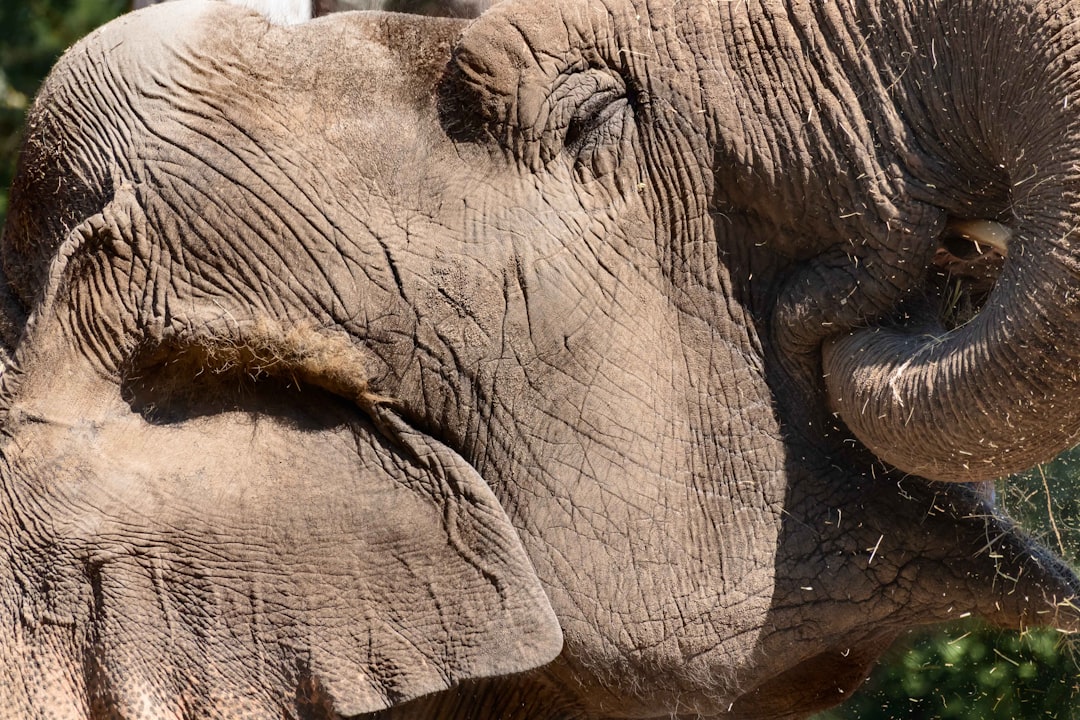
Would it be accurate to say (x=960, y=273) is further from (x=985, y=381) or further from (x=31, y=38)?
(x=31, y=38)

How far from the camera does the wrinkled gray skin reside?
192cm

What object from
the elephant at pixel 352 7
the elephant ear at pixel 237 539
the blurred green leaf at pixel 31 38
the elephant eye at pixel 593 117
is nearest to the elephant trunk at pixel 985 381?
the elephant eye at pixel 593 117

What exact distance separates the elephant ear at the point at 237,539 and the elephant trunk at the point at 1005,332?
54 centimetres

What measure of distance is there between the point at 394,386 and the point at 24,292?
1.95 feet

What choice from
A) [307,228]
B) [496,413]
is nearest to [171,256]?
[307,228]

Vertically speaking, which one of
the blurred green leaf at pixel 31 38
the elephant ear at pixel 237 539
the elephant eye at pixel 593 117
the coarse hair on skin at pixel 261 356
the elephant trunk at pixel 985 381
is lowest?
the blurred green leaf at pixel 31 38

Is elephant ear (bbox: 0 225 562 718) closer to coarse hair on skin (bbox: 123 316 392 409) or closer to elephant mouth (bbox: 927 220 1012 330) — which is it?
coarse hair on skin (bbox: 123 316 392 409)

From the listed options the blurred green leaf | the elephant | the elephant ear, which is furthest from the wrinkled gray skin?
the blurred green leaf

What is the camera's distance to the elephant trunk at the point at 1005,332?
1.59 meters

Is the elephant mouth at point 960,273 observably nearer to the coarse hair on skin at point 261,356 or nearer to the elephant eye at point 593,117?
the elephant eye at point 593,117

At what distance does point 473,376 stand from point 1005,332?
0.71 meters

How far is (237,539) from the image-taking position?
1.94 metres

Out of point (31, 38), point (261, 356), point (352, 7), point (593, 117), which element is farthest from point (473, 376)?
point (31, 38)

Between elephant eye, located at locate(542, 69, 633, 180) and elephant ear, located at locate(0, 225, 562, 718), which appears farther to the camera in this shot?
elephant eye, located at locate(542, 69, 633, 180)
